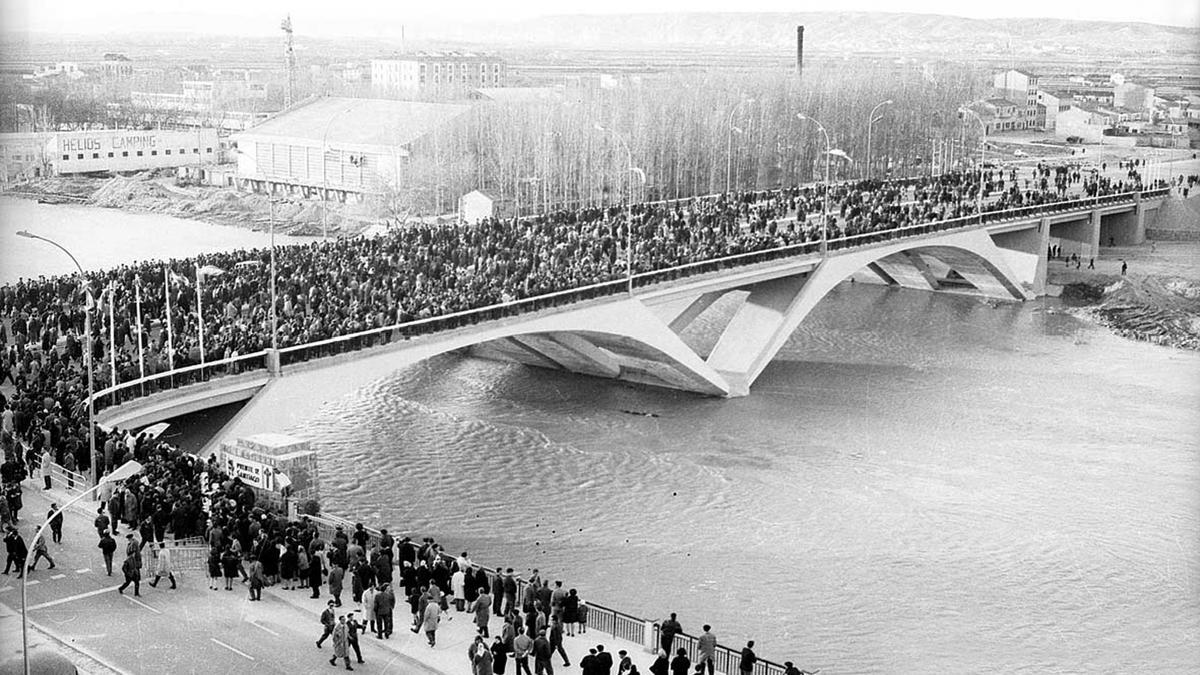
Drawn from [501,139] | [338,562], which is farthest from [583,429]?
[501,139]

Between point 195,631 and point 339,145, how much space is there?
42.8 m

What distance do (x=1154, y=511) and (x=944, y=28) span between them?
9415 cm

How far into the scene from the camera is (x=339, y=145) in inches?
2153

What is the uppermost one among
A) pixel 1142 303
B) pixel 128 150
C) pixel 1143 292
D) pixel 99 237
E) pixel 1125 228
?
pixel 128 150

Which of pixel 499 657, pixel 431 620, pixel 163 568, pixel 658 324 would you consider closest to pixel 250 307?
pixel 658 324

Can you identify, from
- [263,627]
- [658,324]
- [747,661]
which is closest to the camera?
[747,661]

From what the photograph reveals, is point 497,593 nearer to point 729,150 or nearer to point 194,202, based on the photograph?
point 729,150

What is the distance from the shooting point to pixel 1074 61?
394 feet

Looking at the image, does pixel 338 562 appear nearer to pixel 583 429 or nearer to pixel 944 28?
pixel 583 429

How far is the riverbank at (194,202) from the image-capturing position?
52.7 metres

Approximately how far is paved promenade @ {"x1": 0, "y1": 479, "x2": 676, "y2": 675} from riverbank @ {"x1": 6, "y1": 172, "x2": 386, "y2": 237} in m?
37.3

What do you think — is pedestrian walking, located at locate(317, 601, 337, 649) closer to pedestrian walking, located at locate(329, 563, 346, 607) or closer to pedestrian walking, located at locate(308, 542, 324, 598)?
pedestrian walking, located at locate(329, 563, 346, 607)

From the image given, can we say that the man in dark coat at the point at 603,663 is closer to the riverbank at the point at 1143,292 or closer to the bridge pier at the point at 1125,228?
the riverbank at the point at 1143,292

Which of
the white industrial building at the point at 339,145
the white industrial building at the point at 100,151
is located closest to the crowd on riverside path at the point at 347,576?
the white industrial building at the point at 339,145
